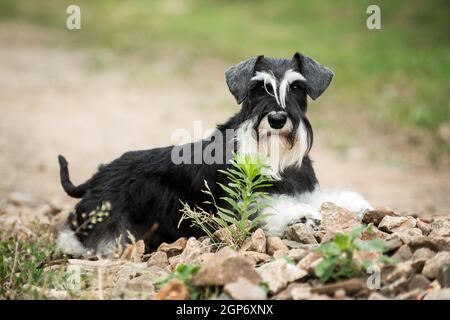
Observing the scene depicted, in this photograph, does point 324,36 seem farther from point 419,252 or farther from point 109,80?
point 419,252

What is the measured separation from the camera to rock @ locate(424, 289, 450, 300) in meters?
3.82

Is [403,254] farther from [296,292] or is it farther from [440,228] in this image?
[440,228]

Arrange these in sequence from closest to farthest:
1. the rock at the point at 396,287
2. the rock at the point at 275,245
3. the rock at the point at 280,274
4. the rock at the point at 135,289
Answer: the rock at the point at 396,287
the rock at the point at 280,274
the rock at the point at 135,289
the rock at the point at 275,245

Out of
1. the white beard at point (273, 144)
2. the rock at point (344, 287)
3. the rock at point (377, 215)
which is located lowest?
the rock at point (344, 287)

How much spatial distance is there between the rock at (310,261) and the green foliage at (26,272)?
5.25ft

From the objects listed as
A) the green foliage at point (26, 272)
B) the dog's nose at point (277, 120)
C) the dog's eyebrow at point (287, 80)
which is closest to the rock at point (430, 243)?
the dog's nose at point (277, 120)

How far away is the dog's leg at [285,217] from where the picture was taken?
5.33 metres

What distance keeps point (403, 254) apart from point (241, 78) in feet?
6.58

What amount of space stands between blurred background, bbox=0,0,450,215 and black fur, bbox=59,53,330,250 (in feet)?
10.4

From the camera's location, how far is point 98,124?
48.0ft

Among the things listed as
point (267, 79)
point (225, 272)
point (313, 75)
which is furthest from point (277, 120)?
point (225, 272)

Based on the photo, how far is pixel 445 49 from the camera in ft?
60.3

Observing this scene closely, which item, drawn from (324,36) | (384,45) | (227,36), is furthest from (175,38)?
(384,45)

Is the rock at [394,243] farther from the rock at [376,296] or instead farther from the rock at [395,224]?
the rock at [395,224]
